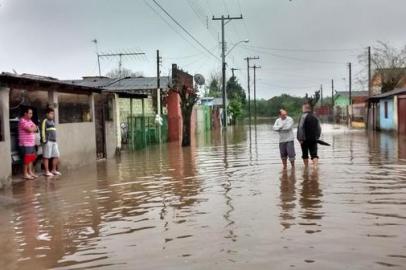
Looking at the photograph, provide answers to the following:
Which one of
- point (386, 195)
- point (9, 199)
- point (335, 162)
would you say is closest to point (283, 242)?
point (386, 195)

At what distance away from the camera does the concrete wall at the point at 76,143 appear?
699 inches

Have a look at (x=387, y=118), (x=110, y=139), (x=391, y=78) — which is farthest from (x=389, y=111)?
(x=110, y=139)

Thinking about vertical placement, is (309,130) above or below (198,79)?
below

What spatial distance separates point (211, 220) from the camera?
874 cm

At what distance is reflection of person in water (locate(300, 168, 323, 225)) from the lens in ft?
29.3

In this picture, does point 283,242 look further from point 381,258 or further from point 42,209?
point 42,209

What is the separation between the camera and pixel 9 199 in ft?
37.8

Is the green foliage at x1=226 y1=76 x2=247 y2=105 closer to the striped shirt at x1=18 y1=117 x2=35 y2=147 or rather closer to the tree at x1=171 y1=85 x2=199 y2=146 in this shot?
the tree at x1=171 y1=85 x2=199 y2=146

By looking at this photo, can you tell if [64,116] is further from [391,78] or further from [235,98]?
[235,98]

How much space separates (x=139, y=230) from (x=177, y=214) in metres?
1.19

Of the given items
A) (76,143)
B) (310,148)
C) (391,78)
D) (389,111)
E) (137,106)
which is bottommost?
(310,148)

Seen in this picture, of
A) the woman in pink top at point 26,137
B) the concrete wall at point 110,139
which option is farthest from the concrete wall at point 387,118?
the woman in pink top at point 26,137

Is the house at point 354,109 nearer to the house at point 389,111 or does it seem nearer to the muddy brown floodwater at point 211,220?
the house at point 389,111

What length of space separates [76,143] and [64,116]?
3.12ft
